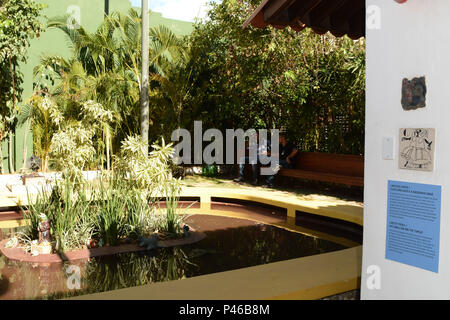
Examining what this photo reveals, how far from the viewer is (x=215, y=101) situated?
1098cm

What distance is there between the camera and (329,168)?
8.84 m

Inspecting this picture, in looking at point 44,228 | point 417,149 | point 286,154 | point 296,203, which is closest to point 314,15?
point 417,149

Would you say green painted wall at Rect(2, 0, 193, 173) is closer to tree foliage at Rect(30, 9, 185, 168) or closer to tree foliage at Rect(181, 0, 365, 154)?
tree foliage at Rect(30, 9, 185, 168)

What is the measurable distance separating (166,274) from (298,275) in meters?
1.34

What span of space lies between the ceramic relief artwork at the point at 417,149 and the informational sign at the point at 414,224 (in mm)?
125

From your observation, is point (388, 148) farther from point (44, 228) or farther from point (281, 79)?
point (281, 79)

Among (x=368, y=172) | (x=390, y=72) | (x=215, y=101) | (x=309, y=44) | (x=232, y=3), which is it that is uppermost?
(x=232, y=3)

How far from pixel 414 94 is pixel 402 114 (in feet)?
0.50

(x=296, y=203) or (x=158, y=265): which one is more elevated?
(x=296, y=203)

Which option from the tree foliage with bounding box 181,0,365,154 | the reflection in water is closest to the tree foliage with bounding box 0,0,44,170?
the tree foliage with bounding box 181,0,365,154

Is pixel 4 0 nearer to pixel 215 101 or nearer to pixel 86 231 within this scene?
pixel 215 101

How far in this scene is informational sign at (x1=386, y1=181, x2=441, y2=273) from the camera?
2.57 meters

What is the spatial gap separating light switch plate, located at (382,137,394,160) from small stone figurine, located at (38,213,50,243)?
341 centimetres
